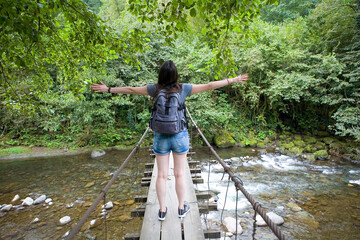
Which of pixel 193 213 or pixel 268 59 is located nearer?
pixel 193 213

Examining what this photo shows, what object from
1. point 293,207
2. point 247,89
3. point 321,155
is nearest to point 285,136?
point 321,155

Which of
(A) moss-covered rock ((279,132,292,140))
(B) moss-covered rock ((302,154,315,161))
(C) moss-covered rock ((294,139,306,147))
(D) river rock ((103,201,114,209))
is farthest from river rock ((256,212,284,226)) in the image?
(A) moss-covered rock ((279,132,292,140))

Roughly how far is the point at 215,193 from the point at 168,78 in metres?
3.63

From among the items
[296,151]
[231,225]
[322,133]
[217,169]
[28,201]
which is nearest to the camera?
[231,225]

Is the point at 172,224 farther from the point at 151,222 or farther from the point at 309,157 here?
the point at 309,157

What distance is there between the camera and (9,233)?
3117 mm

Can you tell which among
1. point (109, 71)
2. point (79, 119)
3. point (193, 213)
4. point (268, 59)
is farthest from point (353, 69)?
point (79, 119)

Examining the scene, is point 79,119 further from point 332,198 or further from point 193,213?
point 332,198

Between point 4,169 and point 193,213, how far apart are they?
22.1 ft

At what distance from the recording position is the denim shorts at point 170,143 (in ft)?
4.69

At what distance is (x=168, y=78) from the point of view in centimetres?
143

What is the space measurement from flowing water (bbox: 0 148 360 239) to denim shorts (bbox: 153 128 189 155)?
1102 millimetres

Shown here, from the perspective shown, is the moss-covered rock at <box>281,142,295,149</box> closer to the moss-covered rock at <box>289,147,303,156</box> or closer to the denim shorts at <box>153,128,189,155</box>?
the moss-covered rock at <box>289,147,303,156</box>

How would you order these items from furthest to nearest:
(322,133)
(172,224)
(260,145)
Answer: (322,133) < (260,145) < (172,224)
